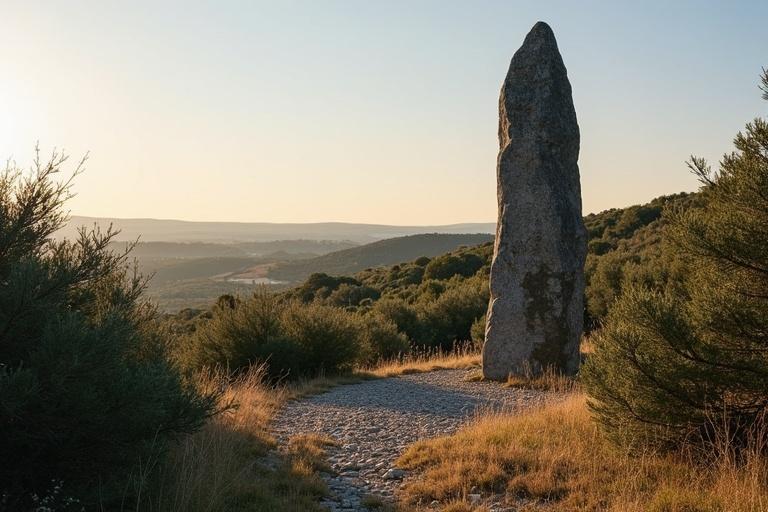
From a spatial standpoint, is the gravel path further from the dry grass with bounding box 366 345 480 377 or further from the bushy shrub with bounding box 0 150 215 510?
the bushy shrub with bounding box 0 150 215 510

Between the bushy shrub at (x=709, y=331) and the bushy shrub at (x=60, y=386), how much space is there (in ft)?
11.6

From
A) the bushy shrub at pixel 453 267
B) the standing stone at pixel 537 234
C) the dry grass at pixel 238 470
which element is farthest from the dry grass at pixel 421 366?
the bushy shrub at pixel 453 267

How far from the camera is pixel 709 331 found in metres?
5.54

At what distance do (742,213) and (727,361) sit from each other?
119 centimetres

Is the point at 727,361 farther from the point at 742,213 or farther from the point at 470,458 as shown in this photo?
the point at 470,458

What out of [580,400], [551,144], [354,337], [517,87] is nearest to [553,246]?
[551,144]

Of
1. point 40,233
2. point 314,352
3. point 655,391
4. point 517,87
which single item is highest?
point 517,87

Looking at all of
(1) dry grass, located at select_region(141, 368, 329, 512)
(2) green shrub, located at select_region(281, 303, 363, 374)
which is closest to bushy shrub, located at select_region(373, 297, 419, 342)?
(2) green shrub, located at select_region(281, 303, 363, 374)

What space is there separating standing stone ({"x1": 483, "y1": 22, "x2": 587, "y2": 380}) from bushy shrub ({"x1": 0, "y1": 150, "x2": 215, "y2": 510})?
796 cm

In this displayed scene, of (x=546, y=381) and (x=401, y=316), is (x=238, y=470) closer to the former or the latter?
(x=546, y=381)

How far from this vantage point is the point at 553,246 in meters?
12.3

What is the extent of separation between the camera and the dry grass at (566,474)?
503 centimetres

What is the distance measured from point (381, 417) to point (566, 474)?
3.98 metres

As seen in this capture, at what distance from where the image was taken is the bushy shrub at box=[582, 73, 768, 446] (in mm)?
5438
